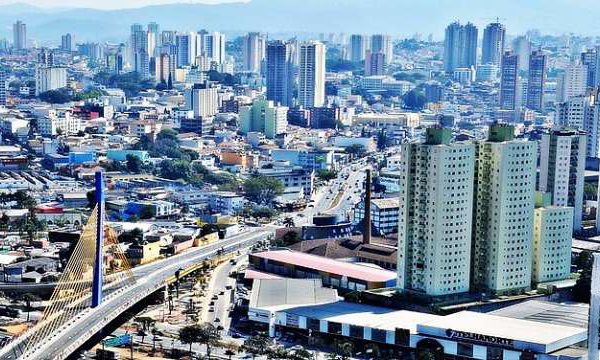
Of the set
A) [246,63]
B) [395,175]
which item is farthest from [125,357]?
[246,63]

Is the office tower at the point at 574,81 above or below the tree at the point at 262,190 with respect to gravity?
above

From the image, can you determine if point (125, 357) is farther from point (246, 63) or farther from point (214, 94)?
point (246, 63)

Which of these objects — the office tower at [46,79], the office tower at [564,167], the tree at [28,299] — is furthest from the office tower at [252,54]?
the tree at [28,299]

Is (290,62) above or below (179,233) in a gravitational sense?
above

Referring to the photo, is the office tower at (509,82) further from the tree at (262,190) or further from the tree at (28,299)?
the tree at (28,299)

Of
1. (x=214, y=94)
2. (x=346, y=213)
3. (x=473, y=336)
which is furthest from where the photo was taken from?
(x=214, y=94)

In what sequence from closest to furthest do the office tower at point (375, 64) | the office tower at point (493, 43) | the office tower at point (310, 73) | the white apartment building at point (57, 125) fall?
the white apartment building at point (57, 125) < the office tower at point (310, 73) < the office tower at point (375, 64) < the office tower at point (493, 43)
